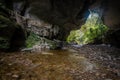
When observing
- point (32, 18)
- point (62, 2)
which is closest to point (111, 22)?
point (62, 2)

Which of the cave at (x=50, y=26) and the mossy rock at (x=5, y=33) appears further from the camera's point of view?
the cave at (x=50, y=26)

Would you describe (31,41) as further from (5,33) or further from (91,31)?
(91,31)

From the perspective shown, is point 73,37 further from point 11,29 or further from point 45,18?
point 11,29

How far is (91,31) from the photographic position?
2969 cm

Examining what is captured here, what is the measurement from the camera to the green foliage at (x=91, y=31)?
27225mm

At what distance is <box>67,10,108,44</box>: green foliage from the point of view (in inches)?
1072

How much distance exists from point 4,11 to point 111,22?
9.62 metres

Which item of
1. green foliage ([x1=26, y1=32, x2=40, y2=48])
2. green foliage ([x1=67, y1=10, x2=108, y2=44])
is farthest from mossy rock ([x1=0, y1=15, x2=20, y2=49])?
green foliage ([x1=67, y1=10, x2=108, y2=44])

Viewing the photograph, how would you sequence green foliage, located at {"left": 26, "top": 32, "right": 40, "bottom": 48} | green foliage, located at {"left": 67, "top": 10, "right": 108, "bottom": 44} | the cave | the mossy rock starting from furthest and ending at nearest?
green foliage, located at {"left": 67, "top": 10, "right": 108, "bottom": 44} → green foliage, located at {"left": 26, "top": 32, "right": 40, "bottom": 48} → the cave → the mossy rock

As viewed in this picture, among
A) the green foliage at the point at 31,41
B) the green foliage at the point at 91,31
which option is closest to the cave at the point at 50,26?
the green foliage at the point at 31,41

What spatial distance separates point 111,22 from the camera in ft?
51.7

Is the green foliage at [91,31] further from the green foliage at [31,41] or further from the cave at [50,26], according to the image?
the green foliage at [31,41]

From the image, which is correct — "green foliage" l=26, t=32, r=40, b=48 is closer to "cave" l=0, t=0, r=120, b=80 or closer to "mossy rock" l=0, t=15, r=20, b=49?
"cave" l=0, t=0, r=120, b=80

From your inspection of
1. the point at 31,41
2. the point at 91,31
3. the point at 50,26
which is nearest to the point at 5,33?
the point at 31,41
